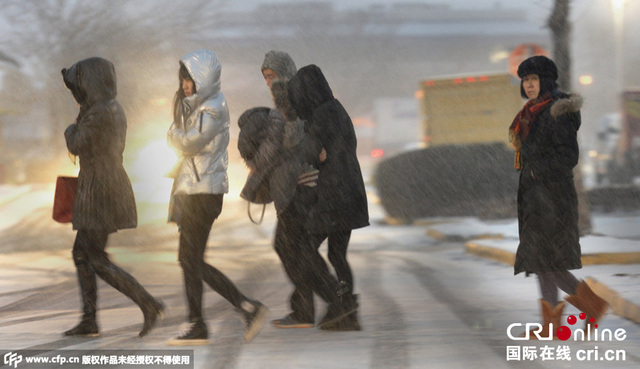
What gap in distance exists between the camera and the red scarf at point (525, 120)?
5.39 m

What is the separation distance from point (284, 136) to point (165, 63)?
2190cm

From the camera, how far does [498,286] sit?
8.17 m

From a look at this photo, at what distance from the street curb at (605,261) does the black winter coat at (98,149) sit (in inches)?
126

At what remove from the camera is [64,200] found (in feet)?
18.5

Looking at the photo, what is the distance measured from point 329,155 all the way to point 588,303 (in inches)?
67.3

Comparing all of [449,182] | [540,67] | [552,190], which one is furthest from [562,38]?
[552,190]

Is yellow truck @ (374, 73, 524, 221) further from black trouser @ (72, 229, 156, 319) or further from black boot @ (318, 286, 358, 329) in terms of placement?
black trouser @ (72, 229, 156, 319)

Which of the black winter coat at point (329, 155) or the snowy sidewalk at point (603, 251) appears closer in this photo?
the black winter coat at point (329, 155)

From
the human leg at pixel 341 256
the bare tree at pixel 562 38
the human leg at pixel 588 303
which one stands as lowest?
the human leg at pixel 588 303

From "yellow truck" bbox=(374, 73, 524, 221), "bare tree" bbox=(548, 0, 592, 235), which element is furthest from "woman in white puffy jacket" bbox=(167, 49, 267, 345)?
"yellow truck" bbox=(374, 73, 524, 221)

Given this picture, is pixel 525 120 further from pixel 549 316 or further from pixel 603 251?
pixel 603 251

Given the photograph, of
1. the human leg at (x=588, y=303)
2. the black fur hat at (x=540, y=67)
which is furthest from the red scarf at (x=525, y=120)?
the human leg at (x=588, y=303)

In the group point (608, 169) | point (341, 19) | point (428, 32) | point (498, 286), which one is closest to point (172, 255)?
point (498, 286)

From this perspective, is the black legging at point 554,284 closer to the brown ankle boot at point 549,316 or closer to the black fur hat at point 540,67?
the brown ankle boot at point 549,316
